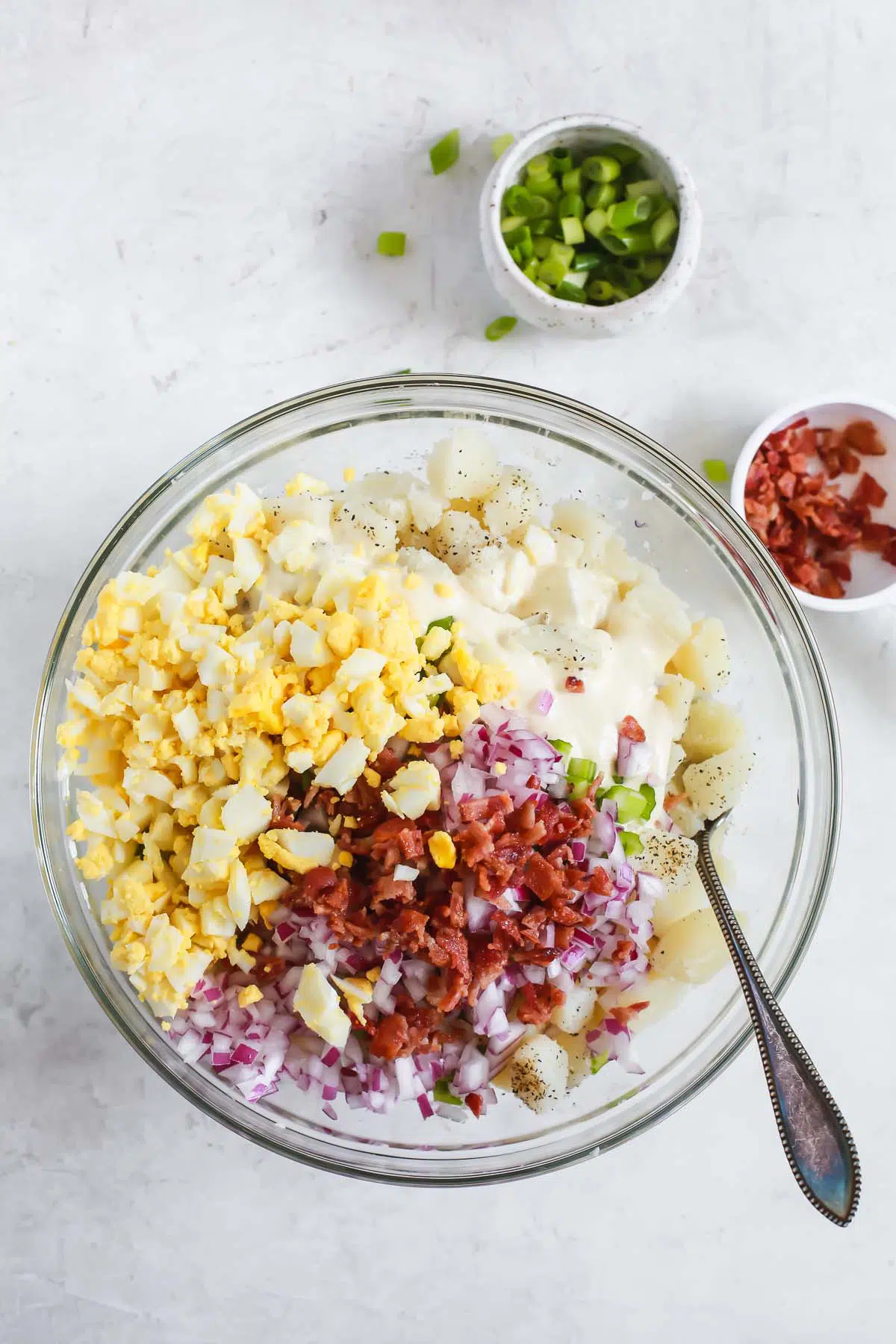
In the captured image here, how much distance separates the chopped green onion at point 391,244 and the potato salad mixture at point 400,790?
1.52 ft

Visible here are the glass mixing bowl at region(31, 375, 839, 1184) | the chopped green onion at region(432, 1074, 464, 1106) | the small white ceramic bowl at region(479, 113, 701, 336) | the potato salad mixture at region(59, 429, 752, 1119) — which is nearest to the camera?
the potato salad mixture at region(59, 429, 752, 1119)

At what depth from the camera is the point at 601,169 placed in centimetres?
170

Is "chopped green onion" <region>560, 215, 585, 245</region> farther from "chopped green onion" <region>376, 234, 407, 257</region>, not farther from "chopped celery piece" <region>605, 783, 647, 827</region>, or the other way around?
"chopped celery piece" <region>605, 783, 647, 827</region>

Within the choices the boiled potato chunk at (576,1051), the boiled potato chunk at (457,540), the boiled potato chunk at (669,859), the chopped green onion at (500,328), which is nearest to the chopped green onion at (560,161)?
the chopped green onion at (500,328)

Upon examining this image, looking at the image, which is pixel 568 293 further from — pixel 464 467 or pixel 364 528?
pixel 364 528

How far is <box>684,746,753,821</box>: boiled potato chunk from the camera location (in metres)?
1.48

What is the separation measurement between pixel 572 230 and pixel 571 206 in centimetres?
4

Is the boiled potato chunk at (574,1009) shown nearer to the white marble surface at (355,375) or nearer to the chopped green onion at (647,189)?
the white marble surface at (355,375)

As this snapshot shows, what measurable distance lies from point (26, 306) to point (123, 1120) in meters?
1.34

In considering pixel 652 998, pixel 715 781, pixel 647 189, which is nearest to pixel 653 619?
pixel 715 781

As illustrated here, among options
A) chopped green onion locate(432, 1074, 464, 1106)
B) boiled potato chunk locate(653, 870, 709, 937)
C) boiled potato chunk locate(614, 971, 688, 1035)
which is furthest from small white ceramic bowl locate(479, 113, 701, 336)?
chopped green onion locate(432, 1074, 464, 1106)

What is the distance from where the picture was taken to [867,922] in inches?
70.9

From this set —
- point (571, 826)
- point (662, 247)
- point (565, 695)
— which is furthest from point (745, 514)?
point (571, 826)

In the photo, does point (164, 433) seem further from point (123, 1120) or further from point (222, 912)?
point (123, 1120)
